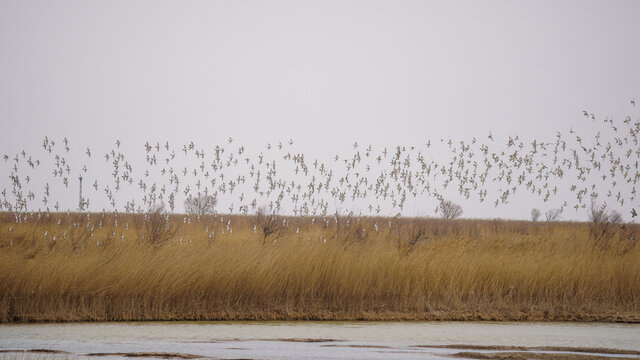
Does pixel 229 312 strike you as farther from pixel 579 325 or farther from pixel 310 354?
pixel 579 325

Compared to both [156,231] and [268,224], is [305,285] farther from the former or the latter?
[268,224]

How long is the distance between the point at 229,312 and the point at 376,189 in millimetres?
9129

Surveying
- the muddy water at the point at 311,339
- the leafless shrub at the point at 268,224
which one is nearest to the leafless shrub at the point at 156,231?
the leafless shrub at the point at 268,224

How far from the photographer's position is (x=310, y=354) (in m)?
9.60

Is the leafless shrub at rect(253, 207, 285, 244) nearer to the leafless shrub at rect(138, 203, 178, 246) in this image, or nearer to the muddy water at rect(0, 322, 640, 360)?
Result: the leafless shrub at rect(138, 203, 178, 246)

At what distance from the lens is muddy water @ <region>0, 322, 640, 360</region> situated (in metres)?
9.74

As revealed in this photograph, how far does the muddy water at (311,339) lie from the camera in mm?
9742

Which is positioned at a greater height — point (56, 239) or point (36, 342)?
point (56, 239)

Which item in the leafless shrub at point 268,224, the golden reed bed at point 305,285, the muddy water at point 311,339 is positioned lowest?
the muddy water at point 311,339

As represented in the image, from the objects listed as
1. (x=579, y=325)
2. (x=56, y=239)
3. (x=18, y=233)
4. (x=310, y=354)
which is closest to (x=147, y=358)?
(x=310, y=354)

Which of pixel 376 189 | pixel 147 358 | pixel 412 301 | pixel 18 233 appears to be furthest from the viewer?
pixel 376 189

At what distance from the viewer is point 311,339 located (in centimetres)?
1088

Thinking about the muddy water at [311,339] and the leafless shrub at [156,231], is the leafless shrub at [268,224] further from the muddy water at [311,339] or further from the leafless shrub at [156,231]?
the muddy water at [311,339]

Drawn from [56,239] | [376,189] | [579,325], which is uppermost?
[376,189]
